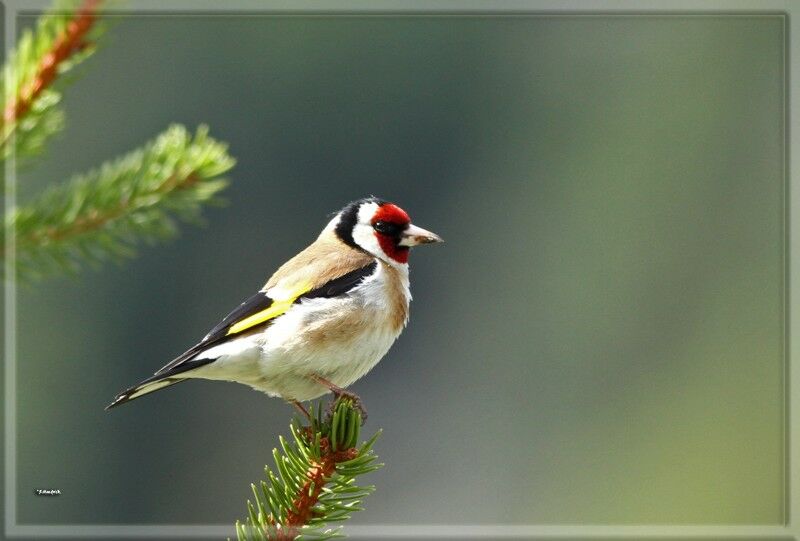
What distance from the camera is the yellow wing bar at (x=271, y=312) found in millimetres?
1854

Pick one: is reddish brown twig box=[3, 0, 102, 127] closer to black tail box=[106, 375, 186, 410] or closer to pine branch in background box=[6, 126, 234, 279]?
pine branch in background box=[6, 126, 234, 279]

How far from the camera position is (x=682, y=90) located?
4293 millimetres

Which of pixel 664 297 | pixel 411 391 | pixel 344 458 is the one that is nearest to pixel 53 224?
pixel 344 458

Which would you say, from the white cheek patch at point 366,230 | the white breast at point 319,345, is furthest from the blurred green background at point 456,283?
the white breast at point 319,345

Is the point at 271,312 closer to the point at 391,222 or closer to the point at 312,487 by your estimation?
the point at 391,222

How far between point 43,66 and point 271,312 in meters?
1.17

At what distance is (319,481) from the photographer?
135cm

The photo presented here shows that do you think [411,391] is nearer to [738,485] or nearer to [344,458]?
[738,485]

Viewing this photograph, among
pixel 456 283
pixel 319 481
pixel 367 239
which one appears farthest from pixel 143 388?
pixel 456 283

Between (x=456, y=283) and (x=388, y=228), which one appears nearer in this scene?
(x=388, y=228)

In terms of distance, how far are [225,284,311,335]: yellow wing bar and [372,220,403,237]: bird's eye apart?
27cm

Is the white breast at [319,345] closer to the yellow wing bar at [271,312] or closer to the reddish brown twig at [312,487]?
the yellow wing bar at [271,312]

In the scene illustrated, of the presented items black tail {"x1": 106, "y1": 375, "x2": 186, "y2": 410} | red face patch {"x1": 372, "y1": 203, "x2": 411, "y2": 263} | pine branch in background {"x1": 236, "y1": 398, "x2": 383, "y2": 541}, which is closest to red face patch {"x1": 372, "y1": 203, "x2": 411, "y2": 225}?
red face patch {"x1": 372, "y1": 203, "x2": 411, "y2": 263}

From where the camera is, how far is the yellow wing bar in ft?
6.08
